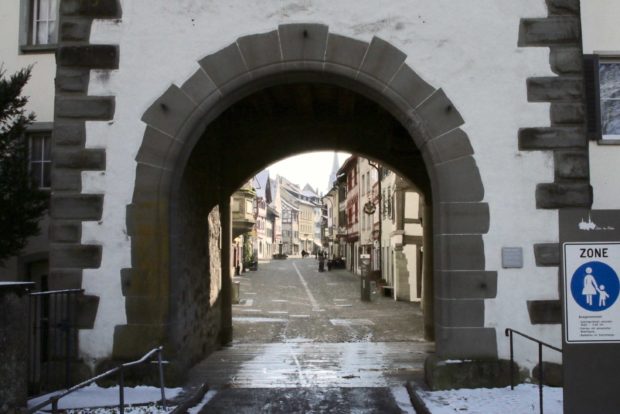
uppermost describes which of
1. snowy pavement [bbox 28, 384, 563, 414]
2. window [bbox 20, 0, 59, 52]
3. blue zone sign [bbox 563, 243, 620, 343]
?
window [bbox 20, 0, 59, 52]

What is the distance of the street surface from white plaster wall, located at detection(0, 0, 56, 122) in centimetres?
553

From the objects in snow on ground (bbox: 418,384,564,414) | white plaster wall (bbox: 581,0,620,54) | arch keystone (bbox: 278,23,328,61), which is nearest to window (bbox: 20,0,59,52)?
arch keystone (bbox: 278,23,328,61)

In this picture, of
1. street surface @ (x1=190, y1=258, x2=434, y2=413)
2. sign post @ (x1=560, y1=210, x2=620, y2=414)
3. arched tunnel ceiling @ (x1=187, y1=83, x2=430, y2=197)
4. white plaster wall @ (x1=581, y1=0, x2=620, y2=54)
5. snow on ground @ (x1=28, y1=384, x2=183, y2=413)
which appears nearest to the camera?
sign post @ (x1=560, y1=210, x2=620, y2=414)

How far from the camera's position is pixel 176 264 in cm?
920

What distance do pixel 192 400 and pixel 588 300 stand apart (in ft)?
15.4

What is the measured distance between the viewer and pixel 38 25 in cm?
1292

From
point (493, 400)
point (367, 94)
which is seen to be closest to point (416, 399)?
point (493, 400)

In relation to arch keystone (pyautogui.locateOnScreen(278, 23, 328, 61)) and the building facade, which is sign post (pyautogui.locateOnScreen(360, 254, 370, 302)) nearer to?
the building facade

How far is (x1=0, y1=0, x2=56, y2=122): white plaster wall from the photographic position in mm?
12414

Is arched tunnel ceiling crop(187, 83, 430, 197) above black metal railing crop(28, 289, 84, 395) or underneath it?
above

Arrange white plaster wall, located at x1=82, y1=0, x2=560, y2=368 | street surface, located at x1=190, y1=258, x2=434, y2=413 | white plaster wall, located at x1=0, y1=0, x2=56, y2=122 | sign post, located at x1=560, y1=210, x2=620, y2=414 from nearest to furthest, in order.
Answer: sign post, located at x1=560, y1=210, x2=620, y2=414 < street surface, located at x1=190, y1=258, x2=434, y2=413 < white plaster wall, located at x1=82, y1=0, x2=560, y2=368 < white plaster wall, located at x1=0, y1=0, x2=56, y2=122

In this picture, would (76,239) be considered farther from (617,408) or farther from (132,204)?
(617,408)

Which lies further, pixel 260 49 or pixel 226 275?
pixel 226 275

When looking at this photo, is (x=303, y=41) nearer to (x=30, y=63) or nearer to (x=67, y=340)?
(x=67, y=340)
